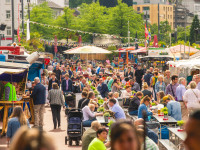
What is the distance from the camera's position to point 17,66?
50.5ft

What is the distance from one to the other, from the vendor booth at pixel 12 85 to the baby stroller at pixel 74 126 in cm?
170

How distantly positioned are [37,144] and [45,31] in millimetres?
71530

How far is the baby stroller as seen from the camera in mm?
14273

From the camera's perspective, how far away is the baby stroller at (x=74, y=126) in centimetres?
1427

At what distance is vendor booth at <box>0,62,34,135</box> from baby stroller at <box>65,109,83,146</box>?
66.9 inches

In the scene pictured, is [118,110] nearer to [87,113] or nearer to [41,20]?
[87,113]

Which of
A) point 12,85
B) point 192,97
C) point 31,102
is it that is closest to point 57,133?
point 31,102

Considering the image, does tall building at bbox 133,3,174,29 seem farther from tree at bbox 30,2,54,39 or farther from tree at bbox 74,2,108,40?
tree at bbox 74,2,108,40

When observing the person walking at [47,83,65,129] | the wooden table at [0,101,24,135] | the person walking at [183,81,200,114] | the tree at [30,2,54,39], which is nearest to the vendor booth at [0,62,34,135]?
the wooden table at [0,101,24,135]

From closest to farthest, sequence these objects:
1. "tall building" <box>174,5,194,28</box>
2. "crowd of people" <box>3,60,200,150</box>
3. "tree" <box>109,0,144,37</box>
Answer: "crowd of people" <box>3,60,200,150</box> → "tree" <box>109,0,144,37</box> → "tall building" <box>174,5,194,28</box>

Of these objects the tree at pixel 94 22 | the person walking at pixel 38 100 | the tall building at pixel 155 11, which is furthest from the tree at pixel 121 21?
the tall building at pixel 155 11

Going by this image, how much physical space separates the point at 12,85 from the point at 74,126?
2.15 metres

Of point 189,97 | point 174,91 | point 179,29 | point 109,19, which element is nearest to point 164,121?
point 189,97

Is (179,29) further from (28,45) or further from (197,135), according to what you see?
(197,135)
